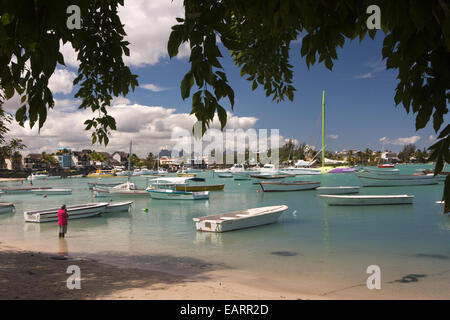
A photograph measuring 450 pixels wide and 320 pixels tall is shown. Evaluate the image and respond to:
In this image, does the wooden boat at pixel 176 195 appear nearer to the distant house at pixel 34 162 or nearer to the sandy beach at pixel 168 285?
the sandy beach at pixel 168 285

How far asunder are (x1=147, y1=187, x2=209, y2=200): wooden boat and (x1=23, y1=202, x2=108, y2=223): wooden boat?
14078mm

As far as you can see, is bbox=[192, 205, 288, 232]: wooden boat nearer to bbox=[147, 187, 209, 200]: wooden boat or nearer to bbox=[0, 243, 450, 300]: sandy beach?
bbox=[0, 243, 450, 300]: sandy beach

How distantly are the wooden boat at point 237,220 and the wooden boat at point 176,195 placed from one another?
19420mm

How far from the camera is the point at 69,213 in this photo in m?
26.8

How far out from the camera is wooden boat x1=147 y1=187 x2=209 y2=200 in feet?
141

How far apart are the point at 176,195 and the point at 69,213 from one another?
57.8 ft

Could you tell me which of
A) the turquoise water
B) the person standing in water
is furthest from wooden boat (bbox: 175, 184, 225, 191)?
the person standing in water

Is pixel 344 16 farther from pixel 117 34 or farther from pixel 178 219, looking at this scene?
pixel 178 219

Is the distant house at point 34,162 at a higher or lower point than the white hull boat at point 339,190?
higher

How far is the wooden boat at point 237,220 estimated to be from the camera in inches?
817

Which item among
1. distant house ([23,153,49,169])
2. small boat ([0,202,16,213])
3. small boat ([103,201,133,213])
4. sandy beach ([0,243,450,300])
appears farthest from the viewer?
distant house ([23,153,49,169])

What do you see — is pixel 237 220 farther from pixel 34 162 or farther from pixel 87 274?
pixel 34 162

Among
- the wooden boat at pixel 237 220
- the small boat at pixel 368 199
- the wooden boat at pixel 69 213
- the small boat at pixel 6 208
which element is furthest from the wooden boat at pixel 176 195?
the wooden boat at pixel 237 220
